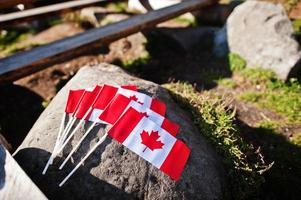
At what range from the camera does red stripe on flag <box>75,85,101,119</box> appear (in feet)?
11.1

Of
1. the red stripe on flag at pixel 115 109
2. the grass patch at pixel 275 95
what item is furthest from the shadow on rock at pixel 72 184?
the grass patch at pixel 275 95

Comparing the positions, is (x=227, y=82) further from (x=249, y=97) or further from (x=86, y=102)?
(x=86, y=102)

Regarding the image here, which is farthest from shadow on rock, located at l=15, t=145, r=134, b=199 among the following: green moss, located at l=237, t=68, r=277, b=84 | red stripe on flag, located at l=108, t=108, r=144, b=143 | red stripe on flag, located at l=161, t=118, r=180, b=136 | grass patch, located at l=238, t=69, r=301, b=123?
green moss, located at l=237, t=68, r=277, b=84

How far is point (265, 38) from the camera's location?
634cm

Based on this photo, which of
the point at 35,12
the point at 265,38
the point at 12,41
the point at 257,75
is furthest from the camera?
the point at 12,41

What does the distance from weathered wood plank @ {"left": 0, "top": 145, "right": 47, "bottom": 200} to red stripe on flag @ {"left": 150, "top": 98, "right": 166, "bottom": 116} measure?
1.55 meters

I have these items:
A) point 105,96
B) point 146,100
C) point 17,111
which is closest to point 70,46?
point 17,111

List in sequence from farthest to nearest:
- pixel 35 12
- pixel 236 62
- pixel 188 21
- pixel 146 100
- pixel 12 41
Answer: pixel 188 21, pixel 12 41, pixel 236 62, pixel 35 12, pixel 146 100

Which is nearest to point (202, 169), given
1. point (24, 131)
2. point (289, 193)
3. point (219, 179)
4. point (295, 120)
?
point (219, 179)

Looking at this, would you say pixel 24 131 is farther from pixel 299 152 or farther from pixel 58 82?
pixel 299 152

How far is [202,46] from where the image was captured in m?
7.34

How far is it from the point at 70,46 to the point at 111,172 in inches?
126

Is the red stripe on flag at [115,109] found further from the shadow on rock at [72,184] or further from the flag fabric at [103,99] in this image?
the shadow on rock at [72,184]

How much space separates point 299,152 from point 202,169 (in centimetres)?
193
